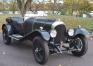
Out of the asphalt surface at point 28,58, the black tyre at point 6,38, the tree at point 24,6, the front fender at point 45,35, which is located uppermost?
the tree at point 24,6

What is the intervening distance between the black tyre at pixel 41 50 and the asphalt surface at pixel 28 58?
0.57ft

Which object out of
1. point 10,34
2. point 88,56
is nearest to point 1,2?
point 10,34

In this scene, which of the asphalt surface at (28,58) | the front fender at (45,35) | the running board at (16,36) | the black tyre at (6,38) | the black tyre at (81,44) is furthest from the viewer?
the black tyre at (6,38)

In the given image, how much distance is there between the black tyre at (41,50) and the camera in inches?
285

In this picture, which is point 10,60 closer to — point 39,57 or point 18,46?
point 39,57

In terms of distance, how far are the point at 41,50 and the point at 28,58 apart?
79 cm

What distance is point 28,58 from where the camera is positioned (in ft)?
26.5

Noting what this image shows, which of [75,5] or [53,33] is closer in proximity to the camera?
[53,33]

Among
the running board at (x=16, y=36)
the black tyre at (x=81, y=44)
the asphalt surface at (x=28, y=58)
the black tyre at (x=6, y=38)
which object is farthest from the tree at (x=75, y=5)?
the black tyre at (x=81, y=44)

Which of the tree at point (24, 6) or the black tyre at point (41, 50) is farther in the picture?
the tree at point (24, 6)

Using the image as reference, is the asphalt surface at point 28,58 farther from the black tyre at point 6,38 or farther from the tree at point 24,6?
the tree at point 24,6

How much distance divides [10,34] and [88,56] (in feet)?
10.3

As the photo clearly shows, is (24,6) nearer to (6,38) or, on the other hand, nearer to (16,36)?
(6,38)

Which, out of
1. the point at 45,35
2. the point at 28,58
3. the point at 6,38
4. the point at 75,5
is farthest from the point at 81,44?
the point at 75,5
